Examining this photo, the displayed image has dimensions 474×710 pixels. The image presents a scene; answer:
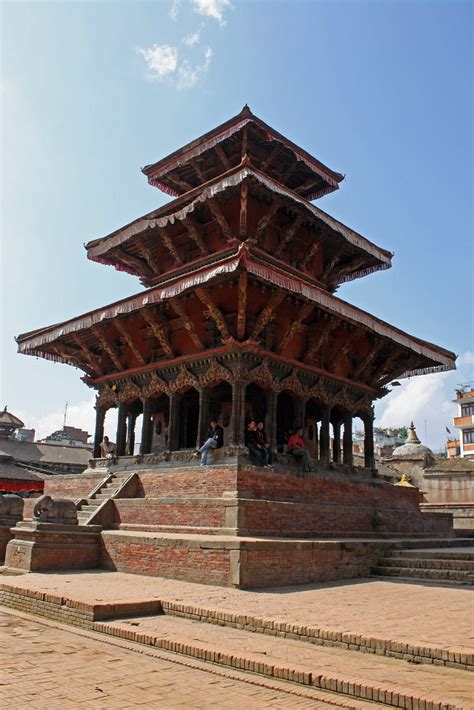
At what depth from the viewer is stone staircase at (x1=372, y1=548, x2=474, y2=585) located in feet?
30.8

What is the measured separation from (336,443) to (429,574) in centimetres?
815

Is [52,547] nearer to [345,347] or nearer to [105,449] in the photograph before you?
[105,449]

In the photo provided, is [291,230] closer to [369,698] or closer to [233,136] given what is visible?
[233,136]

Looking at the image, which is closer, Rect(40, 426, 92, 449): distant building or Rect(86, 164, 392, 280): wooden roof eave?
Rect(86, 164, 392, 280): wooden roof eave

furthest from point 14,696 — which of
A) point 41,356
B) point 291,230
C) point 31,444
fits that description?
point 31,444

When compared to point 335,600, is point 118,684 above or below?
below

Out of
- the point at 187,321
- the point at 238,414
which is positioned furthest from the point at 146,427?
the point at 238,414

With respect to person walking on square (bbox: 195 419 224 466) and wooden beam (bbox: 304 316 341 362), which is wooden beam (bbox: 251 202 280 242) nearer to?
wooden beam (bbox: 304 316 341 362)

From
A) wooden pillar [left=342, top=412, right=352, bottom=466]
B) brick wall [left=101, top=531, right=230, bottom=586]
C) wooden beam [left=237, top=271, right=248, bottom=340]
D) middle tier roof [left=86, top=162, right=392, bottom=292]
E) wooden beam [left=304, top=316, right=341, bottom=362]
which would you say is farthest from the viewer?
wooden pillar [left=342, top=412, right=352, bottom=466]

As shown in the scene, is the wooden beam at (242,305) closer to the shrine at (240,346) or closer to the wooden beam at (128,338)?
the shrine at (240,346)

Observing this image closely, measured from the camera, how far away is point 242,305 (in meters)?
12.7

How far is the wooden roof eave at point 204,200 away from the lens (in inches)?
518

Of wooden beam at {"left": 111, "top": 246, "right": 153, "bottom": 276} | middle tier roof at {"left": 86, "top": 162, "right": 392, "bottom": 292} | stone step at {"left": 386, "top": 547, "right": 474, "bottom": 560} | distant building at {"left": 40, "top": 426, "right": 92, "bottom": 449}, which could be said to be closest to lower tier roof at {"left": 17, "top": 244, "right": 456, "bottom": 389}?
middle tier roof at {"left": 86, "top": 162, "right": 392, "bottom": 292}

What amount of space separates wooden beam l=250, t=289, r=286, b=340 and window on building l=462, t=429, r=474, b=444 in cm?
4935
